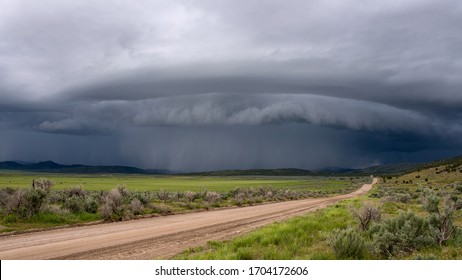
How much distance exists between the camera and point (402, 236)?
15445 millimetres

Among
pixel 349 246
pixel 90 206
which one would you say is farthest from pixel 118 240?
pixel 90 206

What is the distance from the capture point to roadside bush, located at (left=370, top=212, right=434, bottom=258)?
1523cm

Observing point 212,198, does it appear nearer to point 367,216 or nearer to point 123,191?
point 123,191

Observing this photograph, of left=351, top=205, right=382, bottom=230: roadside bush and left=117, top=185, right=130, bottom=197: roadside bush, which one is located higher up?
left=351, top=205, right=382, bottom=230: roadside bush

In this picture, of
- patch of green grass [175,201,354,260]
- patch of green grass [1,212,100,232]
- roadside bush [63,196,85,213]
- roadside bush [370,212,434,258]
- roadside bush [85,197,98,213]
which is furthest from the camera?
roadside bush [85,197,98,213]

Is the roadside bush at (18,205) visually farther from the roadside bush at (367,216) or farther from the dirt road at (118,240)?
the roadside bush at (367,216)

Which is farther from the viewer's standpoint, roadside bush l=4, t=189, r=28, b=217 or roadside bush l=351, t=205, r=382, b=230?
roadside bush l=4, t=189, r=28, b=217

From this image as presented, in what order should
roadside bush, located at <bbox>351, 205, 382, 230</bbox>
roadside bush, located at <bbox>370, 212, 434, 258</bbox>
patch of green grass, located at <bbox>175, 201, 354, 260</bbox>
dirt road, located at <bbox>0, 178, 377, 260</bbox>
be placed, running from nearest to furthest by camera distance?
roadside bush, located at <bbox>370, 212, 434, 258</bbox> → patch of green grass, located at <bbox>175, 201, 354, 260</bbox> → dirt road, located at <bbox>0, 178, 377, 260</bbox> → roadside bush, located at <bbox>351, 205, 382, 230</bbox>

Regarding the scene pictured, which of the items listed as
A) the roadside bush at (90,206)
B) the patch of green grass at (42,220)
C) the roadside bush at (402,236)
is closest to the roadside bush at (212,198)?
the roadside bush at (90,206)

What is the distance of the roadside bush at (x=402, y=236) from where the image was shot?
599 inches

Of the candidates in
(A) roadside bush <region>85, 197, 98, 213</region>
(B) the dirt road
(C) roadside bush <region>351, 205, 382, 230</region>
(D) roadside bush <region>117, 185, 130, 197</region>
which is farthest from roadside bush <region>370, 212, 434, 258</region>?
(D) roadside bush <region>117, 185, 130, 197</region>

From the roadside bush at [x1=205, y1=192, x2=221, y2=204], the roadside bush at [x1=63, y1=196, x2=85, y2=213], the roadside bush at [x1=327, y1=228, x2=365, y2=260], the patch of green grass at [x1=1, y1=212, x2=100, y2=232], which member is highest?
the roadside bush at [x1=327, y1=228, x2=365, y2=260]

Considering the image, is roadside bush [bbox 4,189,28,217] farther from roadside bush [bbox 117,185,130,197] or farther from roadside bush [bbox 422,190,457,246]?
roadside bush [bbox 422,190,457,246]
